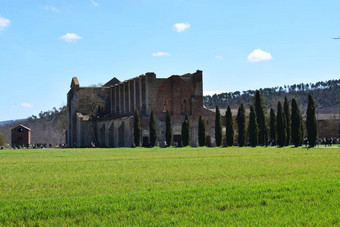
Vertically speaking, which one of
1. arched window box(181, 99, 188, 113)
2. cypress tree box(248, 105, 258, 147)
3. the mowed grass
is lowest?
the mowed grass

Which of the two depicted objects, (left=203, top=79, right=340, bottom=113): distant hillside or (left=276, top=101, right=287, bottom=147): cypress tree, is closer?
(left=276, top=101, right=287, bottom=147): cypress tree

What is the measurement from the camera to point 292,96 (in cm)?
13400

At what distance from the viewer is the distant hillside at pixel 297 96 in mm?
125812

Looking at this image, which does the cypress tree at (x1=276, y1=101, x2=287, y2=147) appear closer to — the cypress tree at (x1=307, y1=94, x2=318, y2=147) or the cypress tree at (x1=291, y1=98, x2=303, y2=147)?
the cypress tree at (x1=291, y1=98, x2=303, y2=147)

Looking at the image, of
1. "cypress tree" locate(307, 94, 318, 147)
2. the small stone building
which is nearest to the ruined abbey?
the small stone building

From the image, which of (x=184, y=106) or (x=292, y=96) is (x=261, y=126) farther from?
(x=292, y=96)

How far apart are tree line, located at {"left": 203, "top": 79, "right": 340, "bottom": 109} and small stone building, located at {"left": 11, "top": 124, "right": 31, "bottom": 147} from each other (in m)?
67.9

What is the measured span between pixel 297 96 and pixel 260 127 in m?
93.3

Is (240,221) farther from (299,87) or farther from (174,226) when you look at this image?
(299,87)

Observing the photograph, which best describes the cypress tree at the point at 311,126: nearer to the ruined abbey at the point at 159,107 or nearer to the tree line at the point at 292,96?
the ruined abbey at the point at 159,107

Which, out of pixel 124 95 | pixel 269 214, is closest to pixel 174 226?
pixel 269 214

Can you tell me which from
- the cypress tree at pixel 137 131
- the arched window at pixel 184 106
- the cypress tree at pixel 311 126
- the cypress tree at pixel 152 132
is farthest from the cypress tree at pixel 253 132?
the cypress tree at pixel 137 131

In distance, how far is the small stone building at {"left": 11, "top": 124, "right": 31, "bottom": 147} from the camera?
235 feet

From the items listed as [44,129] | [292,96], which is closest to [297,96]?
[292,96]
